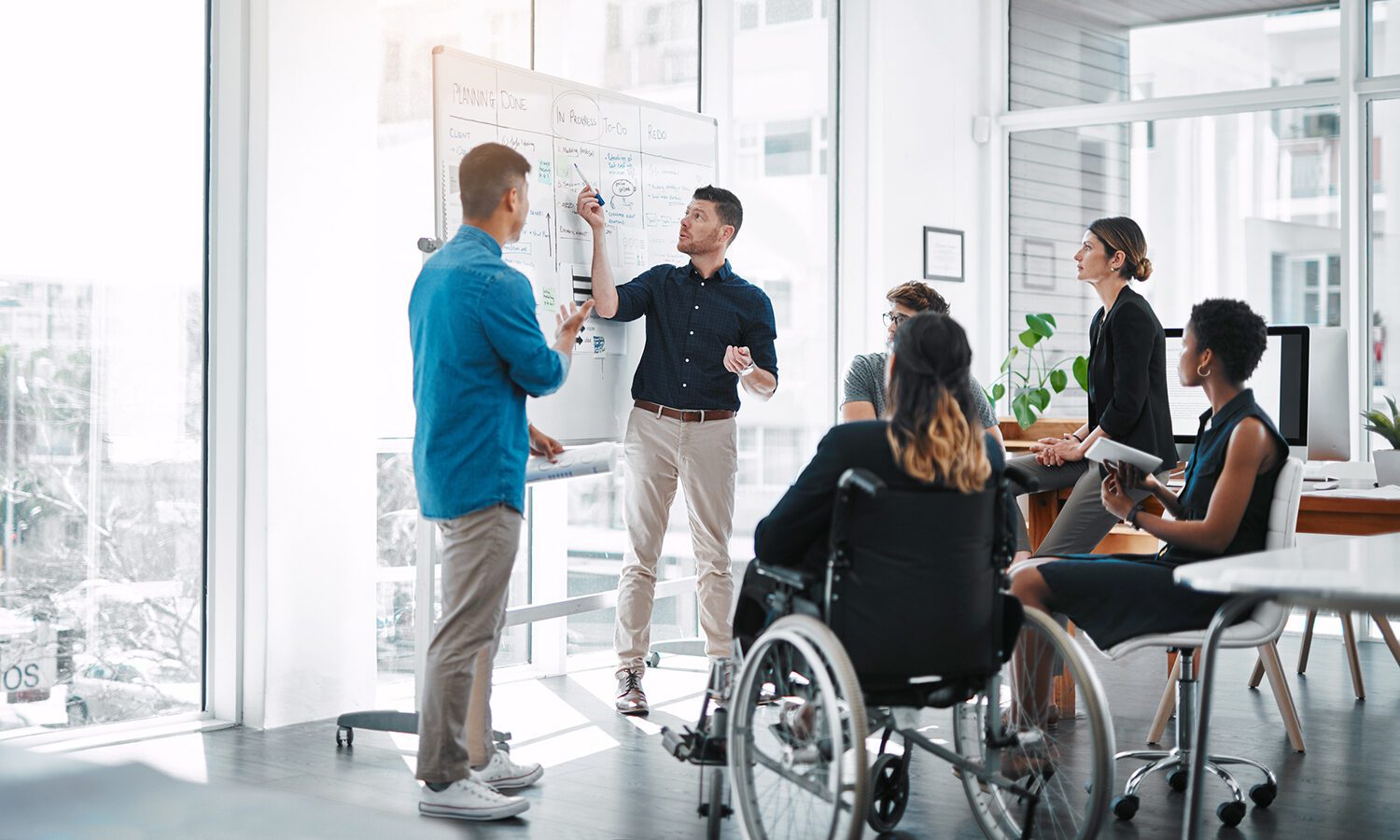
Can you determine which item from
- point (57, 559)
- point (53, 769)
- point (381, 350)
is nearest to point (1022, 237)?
point (381, 350)

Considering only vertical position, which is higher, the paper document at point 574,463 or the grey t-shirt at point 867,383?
the grey t-shirt at point 867,383

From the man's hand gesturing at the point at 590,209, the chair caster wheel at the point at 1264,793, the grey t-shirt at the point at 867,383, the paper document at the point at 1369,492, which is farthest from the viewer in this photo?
the grey t-shirt at the point at 867,383

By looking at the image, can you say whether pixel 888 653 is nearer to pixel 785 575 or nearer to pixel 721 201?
pixel 785 575

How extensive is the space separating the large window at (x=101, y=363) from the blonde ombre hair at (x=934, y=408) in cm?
228

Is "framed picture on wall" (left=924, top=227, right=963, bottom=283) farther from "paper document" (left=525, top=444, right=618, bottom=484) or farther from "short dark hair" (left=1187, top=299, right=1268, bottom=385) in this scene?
"short dark hair" (left=1187, top=299, right=1268, bottom=385)

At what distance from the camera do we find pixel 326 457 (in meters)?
3.79

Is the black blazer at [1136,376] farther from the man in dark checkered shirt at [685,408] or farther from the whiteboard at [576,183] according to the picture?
the whiteboard at [576,183]

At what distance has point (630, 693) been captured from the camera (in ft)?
12.9

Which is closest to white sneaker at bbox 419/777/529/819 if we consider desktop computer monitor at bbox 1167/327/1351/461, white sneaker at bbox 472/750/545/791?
white sneaker at bbox 472/750/545/791

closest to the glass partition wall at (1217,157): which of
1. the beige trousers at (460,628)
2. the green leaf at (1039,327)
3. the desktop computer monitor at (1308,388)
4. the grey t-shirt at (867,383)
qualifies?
the green leaf at (1039,327)

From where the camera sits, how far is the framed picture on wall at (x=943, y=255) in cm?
634

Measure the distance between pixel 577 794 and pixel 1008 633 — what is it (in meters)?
1.18

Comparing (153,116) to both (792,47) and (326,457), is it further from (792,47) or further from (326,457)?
(792,47)

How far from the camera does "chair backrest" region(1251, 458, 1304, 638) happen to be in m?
2.74
